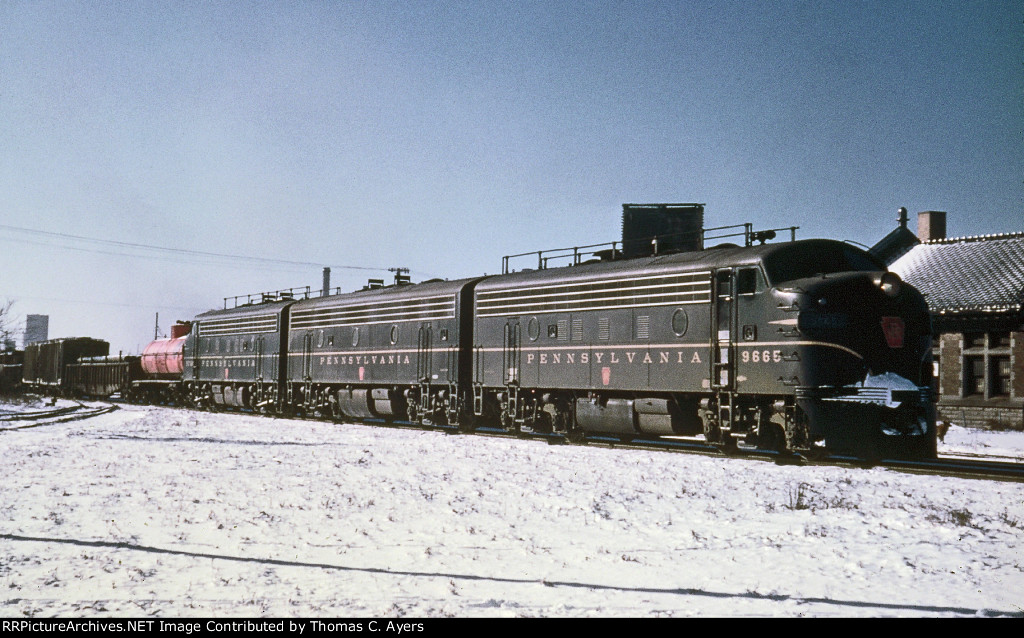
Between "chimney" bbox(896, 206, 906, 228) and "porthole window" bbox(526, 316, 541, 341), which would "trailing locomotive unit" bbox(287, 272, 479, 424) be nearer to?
"porthole window" bbox(526, 316, 541, 341)

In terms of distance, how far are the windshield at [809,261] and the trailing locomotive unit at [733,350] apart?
0.09 ft

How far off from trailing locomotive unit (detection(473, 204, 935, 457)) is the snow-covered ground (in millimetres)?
1282

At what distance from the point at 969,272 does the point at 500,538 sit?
2964 centimetres

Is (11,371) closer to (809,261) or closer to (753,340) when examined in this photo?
(753,340)

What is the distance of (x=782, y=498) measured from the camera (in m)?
11.5

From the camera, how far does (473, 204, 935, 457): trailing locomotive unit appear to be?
14578 mm

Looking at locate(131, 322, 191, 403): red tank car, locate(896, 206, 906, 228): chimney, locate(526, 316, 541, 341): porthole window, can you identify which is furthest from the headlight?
locate(131, 322, 191, 403): red tank car

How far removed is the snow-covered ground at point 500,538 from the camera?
Answer: 22.2 ft

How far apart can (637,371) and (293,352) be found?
1829 cm

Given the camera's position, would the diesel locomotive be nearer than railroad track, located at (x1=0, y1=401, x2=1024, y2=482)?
No

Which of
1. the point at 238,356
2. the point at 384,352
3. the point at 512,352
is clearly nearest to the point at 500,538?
the point at 512,352

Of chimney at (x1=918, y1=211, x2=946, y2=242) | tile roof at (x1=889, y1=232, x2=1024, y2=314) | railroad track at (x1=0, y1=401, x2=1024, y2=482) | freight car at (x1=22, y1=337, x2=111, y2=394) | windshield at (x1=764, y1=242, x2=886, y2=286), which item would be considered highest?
chimney at (x1=918, y1=211, x2=946, y2=242)

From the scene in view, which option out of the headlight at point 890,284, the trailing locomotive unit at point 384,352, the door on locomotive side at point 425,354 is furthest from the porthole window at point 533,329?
the headlight at point 890,284
